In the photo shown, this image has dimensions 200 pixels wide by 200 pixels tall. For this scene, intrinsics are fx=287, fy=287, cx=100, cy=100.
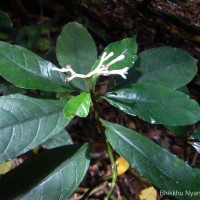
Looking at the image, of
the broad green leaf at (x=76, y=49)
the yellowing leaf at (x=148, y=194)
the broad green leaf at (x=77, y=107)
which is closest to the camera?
the broad green leaf at (x=77, y=107)

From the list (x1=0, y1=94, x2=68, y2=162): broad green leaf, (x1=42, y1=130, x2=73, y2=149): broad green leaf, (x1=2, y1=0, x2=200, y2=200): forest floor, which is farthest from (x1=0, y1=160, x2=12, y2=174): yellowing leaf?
(x1=0, y1=94, x2=68, y2=162): broad green leaf

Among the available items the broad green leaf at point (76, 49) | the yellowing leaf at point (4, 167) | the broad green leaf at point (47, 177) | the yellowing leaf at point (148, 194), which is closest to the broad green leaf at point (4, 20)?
the broad green leaf at point (76, 49)

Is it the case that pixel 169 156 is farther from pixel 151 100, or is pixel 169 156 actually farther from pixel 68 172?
pixel 68 172

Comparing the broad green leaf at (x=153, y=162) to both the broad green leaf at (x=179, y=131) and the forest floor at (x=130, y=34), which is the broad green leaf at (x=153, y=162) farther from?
the forest floor at (x=130, y=34)

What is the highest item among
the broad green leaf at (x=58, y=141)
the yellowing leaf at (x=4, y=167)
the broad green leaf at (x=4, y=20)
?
the broad green leaf at (x=4, y=20)

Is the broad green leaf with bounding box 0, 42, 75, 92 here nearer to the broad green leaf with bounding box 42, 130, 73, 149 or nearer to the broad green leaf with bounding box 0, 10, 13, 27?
the broad green leaf with bounding box 42, 130, 73, 149

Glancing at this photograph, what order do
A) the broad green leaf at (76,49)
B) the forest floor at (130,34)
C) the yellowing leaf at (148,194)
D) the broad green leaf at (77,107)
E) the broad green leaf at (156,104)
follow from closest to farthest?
the broad green leaf at (77,107) < the broad green leaf at (156,104) < the broad green leaf at (76,49) < the forest floor at (130,34) < the yellowing leaf at (148,194)

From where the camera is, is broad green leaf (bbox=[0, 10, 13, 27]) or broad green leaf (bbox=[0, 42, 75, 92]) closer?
broad green leaf (bbox=[0, 42, 75, 92])
